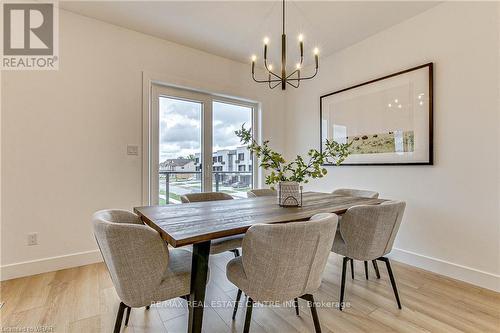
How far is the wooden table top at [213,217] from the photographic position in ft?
3.71

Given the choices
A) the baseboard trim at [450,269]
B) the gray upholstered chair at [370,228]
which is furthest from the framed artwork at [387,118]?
the gray upholstered chair at [370,228]

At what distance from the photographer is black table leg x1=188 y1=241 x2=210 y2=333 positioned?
44.9 inches

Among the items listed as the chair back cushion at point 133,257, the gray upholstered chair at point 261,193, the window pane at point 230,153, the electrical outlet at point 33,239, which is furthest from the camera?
the window pane at point 230,153

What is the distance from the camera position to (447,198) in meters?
2.32

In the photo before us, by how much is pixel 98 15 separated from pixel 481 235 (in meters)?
4.26

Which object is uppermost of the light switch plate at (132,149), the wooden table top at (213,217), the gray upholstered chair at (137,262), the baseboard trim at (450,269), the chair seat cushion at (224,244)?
the light switch plate at (132,149)

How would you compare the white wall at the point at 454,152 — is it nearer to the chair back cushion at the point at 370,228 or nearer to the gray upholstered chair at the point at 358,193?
the gray upholstered chair at the point at 358,193

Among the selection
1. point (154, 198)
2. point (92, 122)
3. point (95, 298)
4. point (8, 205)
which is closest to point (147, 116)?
point (92, 122)

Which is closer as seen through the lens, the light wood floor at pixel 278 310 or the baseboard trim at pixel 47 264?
the light wood floor at pixel 278 310

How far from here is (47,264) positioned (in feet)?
7.74

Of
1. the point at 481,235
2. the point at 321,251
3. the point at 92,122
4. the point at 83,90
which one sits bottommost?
the point at 481,235

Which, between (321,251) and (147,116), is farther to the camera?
(147,116)

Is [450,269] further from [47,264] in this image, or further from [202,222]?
[47,264]

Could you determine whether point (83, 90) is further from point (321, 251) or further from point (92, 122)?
point (321, 251)
